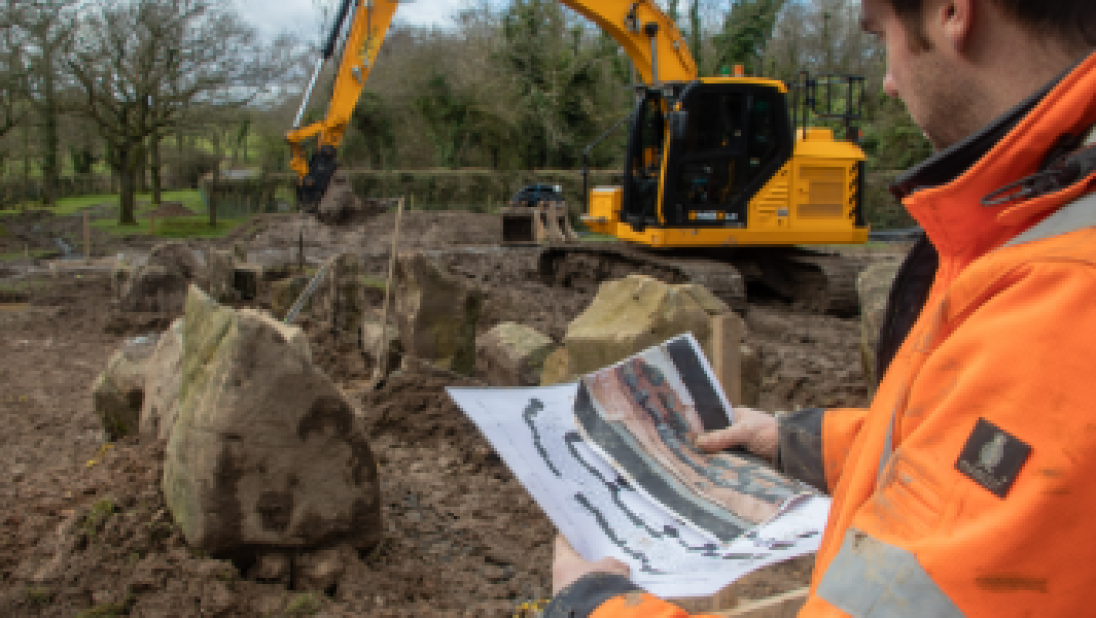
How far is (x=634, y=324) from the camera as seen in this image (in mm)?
3699

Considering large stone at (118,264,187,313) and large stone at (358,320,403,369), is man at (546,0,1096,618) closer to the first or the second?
large stone at (358,320,403,369)

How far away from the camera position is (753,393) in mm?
4172

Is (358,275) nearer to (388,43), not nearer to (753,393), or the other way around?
(753,393)

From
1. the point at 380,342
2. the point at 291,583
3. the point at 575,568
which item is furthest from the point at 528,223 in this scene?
the point at 575,568

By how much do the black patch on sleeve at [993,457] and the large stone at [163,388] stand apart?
312 cm

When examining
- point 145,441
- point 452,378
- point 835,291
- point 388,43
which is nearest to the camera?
point 145,441

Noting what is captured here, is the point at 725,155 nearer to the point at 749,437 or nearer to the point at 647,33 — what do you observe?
the point at 647,33

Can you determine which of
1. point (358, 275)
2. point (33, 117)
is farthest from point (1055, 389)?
point (33, 117)

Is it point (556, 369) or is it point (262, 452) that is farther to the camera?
point (556, 369)

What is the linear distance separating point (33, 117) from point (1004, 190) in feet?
79.6

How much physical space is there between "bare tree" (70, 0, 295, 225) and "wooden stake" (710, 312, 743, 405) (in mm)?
18514

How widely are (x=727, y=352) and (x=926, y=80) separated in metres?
2.08

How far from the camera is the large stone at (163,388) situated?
3.32m

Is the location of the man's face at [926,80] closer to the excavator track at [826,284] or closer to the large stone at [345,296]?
the large stone at [345,296]
